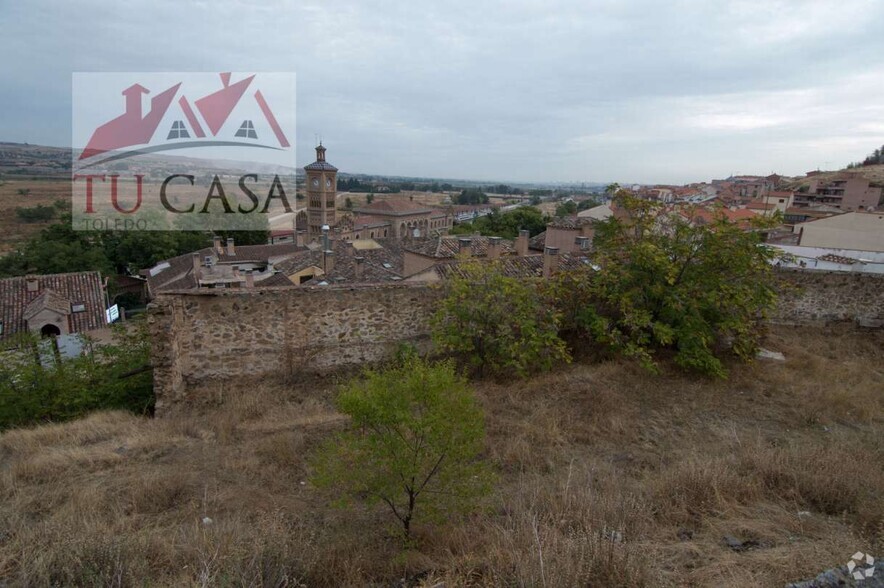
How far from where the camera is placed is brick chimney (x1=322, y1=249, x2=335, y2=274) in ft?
69.7

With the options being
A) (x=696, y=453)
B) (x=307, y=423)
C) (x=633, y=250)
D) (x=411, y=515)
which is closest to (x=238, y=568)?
(x=411, y=515)

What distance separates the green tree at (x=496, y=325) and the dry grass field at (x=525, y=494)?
1.57ft

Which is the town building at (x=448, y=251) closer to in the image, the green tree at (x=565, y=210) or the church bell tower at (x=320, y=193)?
the church bell tower at (x=320, y=193)

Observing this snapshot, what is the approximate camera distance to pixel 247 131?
2050 cm

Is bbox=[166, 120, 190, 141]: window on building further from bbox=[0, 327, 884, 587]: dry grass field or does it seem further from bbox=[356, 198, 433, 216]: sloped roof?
bbox=[356, 198, 433, 216]: sloped roof

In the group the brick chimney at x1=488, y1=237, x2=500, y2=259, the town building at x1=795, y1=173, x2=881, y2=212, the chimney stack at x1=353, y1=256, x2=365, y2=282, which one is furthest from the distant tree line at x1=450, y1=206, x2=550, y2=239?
the town building at x1=795, y1=173, x2=881, y2=212

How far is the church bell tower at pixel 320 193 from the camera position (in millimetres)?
42844

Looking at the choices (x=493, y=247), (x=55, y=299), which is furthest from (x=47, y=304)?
(x=493, y=247)

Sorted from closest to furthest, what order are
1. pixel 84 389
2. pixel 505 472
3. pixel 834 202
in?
pixel 505 472 < pixel 84 389 < pixel 834 202

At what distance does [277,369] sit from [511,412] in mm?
4153

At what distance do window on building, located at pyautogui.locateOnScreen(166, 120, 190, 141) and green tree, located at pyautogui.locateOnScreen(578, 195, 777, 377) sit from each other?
1795 centimetres

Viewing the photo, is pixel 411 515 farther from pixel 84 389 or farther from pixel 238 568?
pixel 84 389

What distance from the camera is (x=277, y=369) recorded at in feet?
26.9

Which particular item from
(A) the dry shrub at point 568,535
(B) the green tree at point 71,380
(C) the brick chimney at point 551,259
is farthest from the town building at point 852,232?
(B) the green tree at point 71,380
